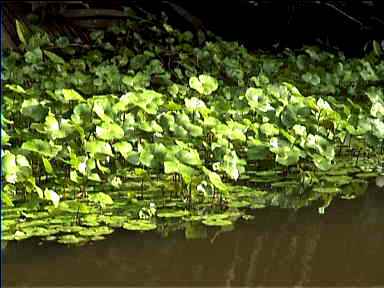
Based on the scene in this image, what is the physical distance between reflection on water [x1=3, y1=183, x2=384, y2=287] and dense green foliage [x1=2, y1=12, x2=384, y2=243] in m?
0.07

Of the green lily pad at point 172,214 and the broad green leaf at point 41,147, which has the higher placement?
the broad green leaf at point 41,147

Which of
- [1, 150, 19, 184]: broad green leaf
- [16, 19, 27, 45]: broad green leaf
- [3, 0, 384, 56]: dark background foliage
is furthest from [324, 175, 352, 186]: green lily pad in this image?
[3, 0, 384, 56]: dark background foliage

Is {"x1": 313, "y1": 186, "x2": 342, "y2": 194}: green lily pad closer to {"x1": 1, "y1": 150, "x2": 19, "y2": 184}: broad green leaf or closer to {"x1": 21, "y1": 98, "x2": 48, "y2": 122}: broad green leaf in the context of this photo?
{"x1": 21, "y1": 98, "x2": 48, "y2": 122}: broad green leaf

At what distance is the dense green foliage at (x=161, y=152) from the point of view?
93.7 inches

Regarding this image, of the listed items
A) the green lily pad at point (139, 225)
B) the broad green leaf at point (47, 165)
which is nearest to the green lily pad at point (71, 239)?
the green lily pad at point (139, 225)

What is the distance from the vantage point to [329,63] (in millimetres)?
4648

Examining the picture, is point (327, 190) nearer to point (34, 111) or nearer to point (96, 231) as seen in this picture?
point (96, 231)

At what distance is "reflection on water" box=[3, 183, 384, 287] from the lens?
2109 mm

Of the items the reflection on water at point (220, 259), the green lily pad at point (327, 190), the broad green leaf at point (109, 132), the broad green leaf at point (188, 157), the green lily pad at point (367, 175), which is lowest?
the reflection on water at point (220, 259)

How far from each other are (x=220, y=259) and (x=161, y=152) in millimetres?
419

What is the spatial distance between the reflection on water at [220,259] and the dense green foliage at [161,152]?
0.07 m

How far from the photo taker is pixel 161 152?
2482mm

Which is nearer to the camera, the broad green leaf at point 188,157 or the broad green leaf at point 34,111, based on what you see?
the broad green leaf at point 188,157

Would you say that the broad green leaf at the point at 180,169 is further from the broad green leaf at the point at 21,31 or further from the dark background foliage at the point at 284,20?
the dark background foliage at the point at 284,20
